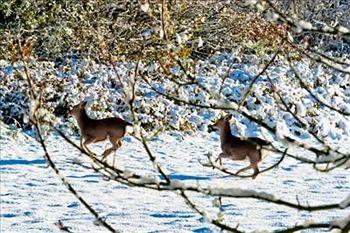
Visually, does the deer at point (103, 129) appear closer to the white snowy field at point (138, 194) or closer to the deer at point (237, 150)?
the white snowy field at point (138, 194)

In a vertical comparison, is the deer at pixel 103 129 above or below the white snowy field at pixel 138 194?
above

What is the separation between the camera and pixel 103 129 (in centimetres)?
1008

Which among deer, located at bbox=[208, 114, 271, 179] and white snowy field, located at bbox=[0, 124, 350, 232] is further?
deer, located at bbox=[208, 114, 271, 179]

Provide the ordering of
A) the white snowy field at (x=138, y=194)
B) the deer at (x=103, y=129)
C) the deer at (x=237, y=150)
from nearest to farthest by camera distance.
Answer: the white snowy field at (x=138, y=194) < the deer at (x=237, y=150) < the deer at (x=103, y=129)

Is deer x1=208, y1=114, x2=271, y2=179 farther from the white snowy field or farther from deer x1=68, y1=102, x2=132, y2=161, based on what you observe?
deer x1=68, y1=102, x2=132, y2=161

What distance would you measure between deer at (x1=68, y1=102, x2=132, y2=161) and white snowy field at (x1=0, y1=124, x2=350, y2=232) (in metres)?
0.40

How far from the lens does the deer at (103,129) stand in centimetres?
996

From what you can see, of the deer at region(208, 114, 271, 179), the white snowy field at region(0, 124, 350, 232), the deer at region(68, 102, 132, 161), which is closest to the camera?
the white snowy field at region(0, 124, 350, 232)

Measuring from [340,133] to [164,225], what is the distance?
6.40m

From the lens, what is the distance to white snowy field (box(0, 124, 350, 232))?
24.9ft

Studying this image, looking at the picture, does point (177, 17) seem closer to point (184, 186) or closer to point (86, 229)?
point (86, 229)

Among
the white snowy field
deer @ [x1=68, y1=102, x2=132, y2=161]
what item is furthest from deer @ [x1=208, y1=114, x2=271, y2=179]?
deer @ [x1=68, y1=102, x2=132, y2=161]

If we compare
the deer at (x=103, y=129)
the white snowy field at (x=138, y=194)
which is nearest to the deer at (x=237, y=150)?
the white snowy field at (x=138, y=194)

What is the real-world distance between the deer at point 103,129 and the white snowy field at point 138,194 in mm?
397
